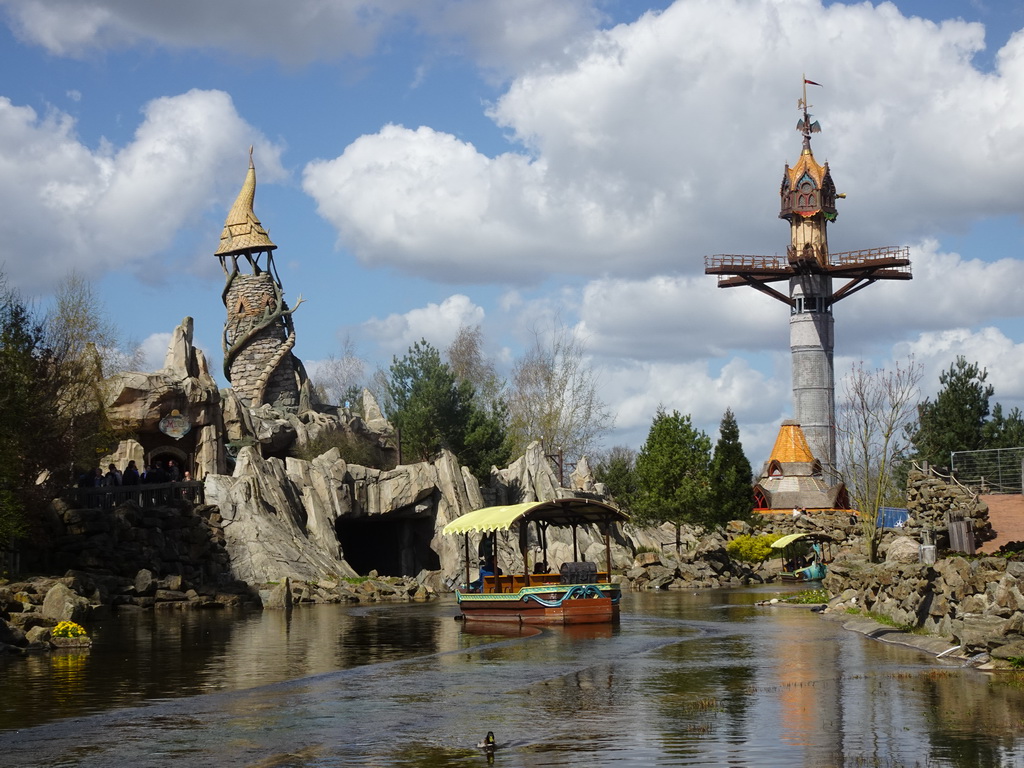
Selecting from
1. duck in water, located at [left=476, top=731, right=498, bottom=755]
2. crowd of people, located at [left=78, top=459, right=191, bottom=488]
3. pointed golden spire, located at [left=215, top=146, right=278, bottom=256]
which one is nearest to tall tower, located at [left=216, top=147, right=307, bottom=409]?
pointed golden spire, located at [left=215, top=146, right=278, bottom=256]

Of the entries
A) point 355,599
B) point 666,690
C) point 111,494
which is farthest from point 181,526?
point 666,690

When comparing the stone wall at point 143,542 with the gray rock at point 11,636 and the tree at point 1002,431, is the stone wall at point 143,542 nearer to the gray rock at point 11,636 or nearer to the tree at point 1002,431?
the gray rock at point 11,636

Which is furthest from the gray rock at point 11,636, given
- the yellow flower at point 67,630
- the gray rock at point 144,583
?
the gray rock at point 144,583

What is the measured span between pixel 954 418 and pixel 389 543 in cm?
2956

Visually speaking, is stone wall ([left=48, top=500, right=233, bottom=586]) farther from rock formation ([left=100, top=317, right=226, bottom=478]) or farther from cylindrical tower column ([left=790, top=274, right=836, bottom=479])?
cylindrical tower column ([left=790, top=274, right=836, bottom=479])

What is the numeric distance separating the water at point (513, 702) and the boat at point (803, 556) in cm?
3043

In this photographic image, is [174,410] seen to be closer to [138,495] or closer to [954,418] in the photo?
[138,495]

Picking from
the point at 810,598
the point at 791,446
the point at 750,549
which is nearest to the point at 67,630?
the point at 810,598

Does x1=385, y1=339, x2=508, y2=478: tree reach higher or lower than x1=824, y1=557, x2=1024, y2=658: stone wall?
higher

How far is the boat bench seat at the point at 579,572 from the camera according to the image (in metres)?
32.1

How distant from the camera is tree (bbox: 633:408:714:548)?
6519cm

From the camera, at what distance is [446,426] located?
67.6 meters

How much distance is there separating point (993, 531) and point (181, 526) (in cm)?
2905

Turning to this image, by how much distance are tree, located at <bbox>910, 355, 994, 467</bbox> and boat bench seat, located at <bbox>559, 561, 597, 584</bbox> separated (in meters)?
33.6
